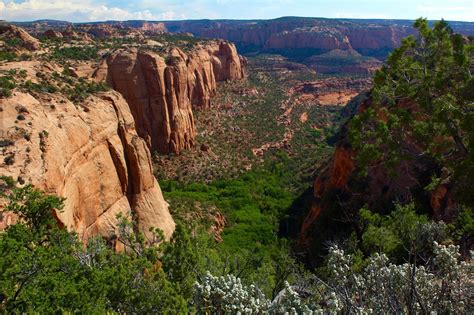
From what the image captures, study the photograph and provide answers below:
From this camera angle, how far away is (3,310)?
10.6m

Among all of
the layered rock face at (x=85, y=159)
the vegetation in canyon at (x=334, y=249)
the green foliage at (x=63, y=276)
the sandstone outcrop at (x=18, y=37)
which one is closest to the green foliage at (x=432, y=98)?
the vegetation in canyon at (x=334, y=249)

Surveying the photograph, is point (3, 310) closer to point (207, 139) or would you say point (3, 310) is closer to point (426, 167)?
point (426, 167)

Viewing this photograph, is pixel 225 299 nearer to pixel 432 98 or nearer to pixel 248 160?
pixel 432 98

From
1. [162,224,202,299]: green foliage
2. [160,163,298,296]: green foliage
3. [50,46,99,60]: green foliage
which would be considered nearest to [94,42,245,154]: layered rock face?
[50,46,99,60]: green foliage

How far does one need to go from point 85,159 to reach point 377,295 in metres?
18.2

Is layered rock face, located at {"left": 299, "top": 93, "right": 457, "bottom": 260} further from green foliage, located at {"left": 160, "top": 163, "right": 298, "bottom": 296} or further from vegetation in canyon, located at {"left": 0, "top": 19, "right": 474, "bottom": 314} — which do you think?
green foliage, located at {"left": 160, "top": 163, "right": 298, "bottom": 296}

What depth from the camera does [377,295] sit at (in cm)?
1021

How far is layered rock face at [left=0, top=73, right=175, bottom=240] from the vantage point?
18500 millimetres

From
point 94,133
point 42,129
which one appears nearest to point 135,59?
point 94,133

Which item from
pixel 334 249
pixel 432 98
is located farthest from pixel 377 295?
pixel 432 98

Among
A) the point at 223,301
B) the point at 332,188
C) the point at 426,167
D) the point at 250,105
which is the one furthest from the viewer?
the point at 250,105

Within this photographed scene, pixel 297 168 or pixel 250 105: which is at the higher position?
pixel 250 105

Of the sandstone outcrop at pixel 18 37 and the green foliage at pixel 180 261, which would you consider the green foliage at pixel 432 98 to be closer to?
the green foliage at pixel 180 261

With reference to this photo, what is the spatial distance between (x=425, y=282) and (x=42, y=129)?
18355 millimetres
